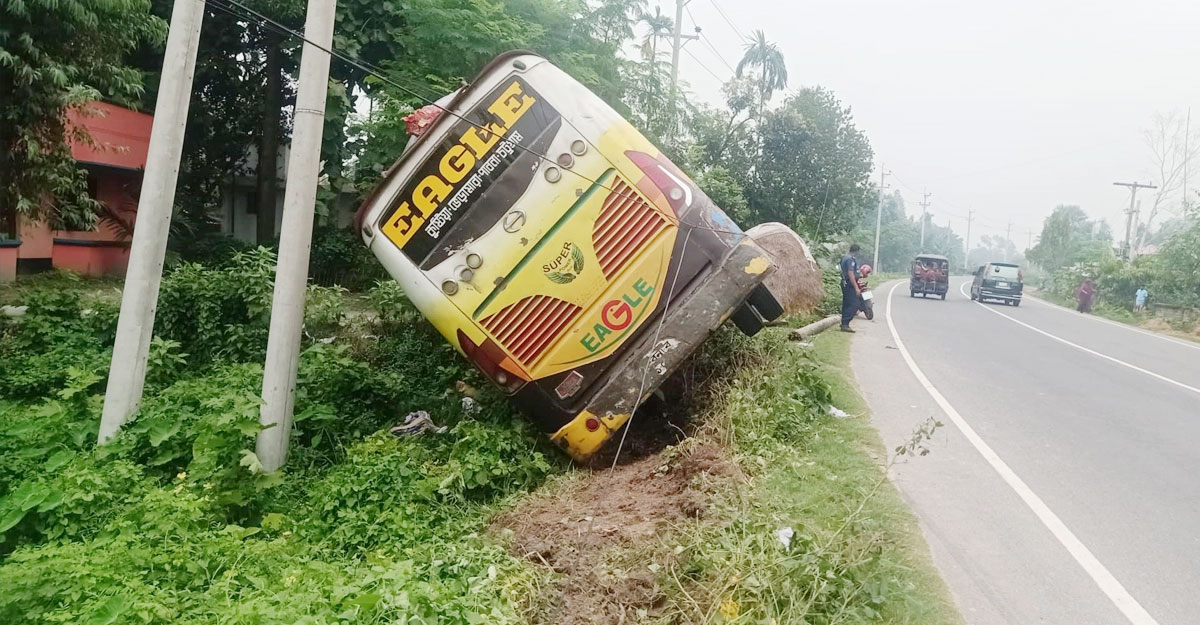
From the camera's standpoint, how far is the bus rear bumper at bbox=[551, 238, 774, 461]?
487 cm

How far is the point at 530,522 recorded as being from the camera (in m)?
4.14

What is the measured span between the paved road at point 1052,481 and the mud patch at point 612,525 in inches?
50.9

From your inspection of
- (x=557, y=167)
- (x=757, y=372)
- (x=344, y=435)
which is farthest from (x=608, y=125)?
(x=344, y=435)

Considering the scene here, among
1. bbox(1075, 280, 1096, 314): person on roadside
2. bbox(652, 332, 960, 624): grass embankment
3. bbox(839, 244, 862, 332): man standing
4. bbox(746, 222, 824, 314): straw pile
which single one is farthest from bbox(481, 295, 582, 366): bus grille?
bbox(1075, 280, 1096, 314): person on roadside

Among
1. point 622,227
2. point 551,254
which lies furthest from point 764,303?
point 551,254

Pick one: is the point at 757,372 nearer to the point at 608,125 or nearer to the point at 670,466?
the point at 670,466

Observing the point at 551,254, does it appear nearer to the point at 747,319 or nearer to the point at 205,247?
the point at 747,319

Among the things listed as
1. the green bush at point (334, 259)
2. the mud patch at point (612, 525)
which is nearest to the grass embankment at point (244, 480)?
the mud patch at point (612, 525)

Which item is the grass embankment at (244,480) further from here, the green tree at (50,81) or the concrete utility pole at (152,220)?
the green tree at (50,81)

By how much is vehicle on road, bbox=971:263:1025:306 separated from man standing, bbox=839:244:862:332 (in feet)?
54.1

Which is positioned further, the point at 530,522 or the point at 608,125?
the point at 608,125

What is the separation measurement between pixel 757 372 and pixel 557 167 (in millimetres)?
2294

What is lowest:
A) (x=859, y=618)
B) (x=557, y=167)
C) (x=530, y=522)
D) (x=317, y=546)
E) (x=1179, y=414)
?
(x=317, y=546)

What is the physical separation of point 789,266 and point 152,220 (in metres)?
7.06
